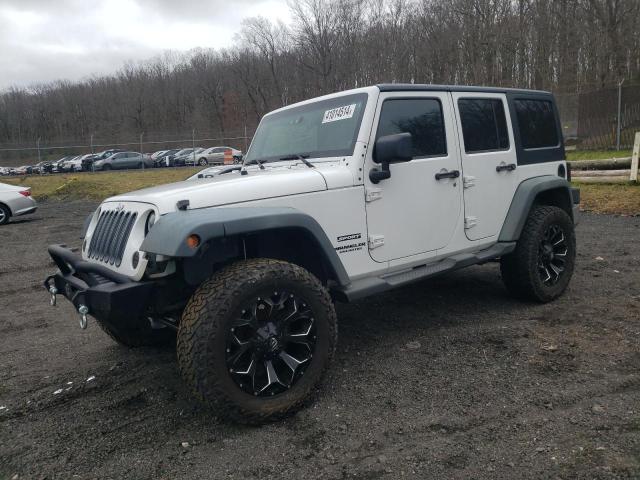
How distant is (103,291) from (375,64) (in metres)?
39.2

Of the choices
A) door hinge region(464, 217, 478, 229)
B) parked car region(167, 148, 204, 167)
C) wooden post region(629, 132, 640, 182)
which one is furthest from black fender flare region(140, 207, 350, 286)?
parked car region(167, 148, 204, 167)

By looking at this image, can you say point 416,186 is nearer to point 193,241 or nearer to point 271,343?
point 271,343

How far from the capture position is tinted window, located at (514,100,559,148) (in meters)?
4.76

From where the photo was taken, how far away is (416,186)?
Result: 3.76m

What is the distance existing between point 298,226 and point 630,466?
2107 mm

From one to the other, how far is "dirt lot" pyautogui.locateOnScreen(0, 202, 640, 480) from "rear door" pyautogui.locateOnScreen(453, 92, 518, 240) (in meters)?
0.93

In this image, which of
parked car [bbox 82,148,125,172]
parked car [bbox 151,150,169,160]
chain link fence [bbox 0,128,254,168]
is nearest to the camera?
chain link fence [bbox 0,128,254,168]

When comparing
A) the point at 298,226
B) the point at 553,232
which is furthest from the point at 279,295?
the point at 553,232

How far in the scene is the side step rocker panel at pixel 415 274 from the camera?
336 cm

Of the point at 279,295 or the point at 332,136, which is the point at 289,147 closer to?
the point at 332,136

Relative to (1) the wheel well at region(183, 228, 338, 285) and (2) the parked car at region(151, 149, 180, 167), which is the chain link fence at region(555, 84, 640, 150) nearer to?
(1) the wheel well at region(183, 228, 338, 285)

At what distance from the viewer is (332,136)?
370 cm

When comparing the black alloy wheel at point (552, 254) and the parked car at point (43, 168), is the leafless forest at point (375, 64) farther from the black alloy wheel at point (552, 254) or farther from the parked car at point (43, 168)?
the black alloy wheel at point (552, 254)

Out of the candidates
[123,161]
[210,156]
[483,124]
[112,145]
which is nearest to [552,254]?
[483,124]
